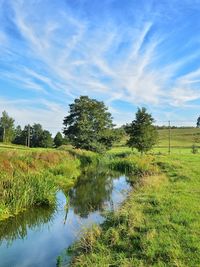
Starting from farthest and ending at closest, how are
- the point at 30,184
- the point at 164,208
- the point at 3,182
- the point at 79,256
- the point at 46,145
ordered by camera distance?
the point at 46,145
the point at 30,184
the point at 3,182
the point at 164,208
the point at 79,256

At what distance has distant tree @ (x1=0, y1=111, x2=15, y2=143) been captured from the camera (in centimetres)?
7631

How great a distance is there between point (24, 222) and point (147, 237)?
6.46 m

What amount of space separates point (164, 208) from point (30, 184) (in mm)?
6755

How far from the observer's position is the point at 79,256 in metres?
8.16

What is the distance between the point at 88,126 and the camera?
48125 millimetres

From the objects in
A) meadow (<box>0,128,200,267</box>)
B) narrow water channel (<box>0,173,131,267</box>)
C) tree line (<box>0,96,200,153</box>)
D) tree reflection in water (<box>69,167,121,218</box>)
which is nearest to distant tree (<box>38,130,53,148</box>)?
tree line (<box>0,96,200,153</box>)

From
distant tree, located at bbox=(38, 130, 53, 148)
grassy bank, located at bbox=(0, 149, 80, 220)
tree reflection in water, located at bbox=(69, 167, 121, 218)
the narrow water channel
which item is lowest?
the narrow water channel

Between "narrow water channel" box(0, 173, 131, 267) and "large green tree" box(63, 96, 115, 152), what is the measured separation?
28.9 metres

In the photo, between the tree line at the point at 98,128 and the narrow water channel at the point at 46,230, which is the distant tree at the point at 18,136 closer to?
the tree line at the point at 98,128

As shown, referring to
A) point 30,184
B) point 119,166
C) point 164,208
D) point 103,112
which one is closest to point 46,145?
point 103,112

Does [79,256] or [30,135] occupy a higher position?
[30,135]

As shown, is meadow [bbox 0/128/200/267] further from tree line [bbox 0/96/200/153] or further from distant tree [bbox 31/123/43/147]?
distant tree [bbox 31/123/43/147]

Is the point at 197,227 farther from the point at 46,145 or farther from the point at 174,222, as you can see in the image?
the point at 46,145

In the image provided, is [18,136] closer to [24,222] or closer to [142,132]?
[142,132]
